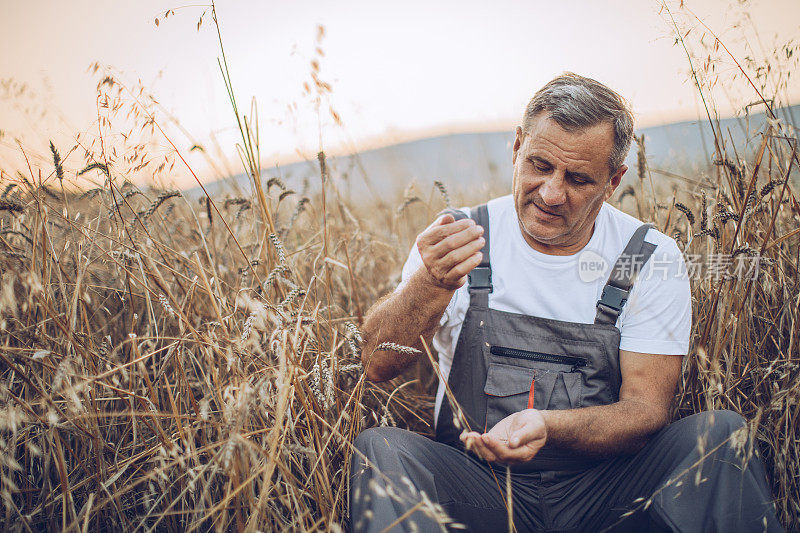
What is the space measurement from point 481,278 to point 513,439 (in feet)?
2.22

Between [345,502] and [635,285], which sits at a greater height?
[635,285]

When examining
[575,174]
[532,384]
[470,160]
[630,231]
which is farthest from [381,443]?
[470,160]

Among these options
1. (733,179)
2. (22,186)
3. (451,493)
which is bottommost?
(451,493)

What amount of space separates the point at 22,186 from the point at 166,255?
55 cm

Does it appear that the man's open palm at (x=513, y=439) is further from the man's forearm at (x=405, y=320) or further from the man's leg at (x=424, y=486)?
the man's forearm at (x=405, y=320)

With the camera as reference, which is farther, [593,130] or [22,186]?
[593,130]

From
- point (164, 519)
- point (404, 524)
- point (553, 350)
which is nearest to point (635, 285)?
point (553, 350)

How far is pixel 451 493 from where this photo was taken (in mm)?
1662

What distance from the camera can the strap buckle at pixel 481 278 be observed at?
1943 mm

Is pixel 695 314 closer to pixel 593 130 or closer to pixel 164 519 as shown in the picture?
pixel 593 130

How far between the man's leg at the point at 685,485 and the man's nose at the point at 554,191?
90 cm

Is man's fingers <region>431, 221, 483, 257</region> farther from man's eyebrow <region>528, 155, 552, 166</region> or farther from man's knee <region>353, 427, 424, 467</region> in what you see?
man's knee <region>353, 427, 424, 467</region>

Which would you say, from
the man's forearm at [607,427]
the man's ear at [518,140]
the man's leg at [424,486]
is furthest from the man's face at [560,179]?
the man's leg at [424,486]

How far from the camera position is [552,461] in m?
1.79
